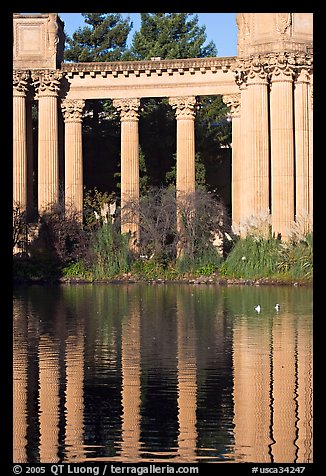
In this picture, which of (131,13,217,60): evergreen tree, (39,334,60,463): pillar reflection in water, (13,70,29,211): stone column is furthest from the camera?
(131,13,217,60): evergreen tree

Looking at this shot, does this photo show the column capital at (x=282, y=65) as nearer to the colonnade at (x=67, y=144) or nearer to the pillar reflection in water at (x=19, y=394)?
the colonnade at (x=67, y=144)

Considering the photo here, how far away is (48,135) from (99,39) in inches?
1211

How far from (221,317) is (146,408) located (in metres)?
14.2

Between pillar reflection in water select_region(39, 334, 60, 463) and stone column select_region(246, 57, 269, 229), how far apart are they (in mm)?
27143

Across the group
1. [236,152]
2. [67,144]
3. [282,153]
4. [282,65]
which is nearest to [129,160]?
[67,144]

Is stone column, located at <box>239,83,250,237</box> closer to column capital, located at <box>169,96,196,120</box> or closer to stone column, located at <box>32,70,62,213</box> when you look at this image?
column capital, located at <box>169,96,196,120</box>

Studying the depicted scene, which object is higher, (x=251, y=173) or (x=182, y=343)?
(x=251, y=173)

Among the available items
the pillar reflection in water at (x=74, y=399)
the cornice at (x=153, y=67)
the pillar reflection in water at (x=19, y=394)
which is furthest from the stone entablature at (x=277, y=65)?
the pillar reflection in water at (x=74, y=399)

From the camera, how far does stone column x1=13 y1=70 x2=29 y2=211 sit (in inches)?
2199

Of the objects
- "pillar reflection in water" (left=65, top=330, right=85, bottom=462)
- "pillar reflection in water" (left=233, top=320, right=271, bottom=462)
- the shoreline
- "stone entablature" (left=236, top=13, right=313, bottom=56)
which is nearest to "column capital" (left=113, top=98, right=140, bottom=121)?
"stone entablature" (left=236, top=13, right=313, bottom=56)

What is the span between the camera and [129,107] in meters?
57.2
